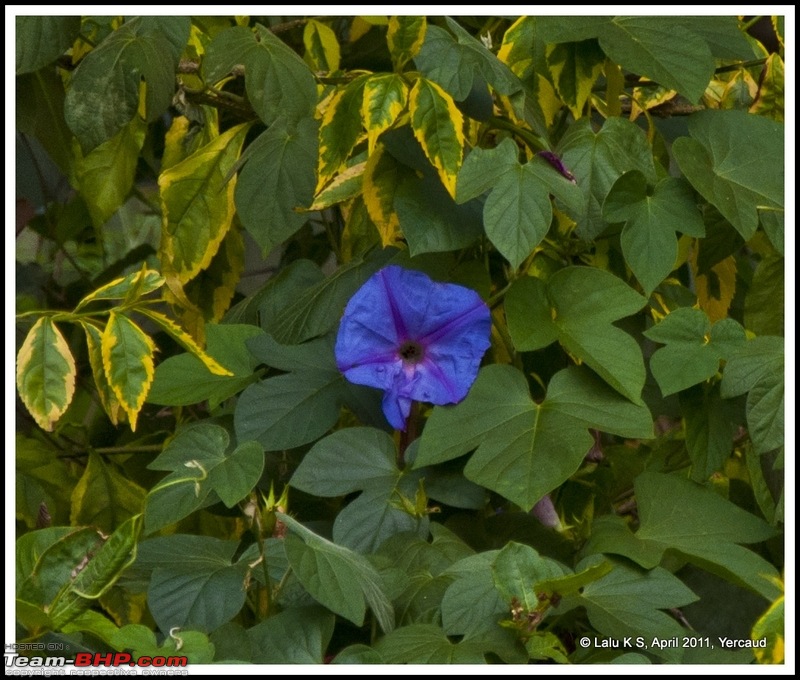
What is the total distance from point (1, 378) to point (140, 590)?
0.66 ft

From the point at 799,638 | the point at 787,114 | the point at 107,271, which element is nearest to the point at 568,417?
the point at 799,638

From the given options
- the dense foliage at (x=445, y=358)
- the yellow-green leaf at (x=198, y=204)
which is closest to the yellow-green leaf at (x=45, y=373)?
the dense foliage at (x=445, y=358)

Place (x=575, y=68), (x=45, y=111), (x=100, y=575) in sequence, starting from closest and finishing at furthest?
(x=100, y=575), (x=575, y=68), (x=45, y=111)

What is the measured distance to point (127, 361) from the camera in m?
0.86

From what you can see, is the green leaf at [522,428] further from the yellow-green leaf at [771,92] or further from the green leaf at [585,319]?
the yellow-green leaf at [771,92]

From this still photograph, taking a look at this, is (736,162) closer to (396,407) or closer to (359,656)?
(396,407)

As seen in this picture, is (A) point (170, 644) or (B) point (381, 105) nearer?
(A) point (170, 644)

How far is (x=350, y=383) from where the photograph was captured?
934mm

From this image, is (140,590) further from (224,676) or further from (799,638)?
(799,638)

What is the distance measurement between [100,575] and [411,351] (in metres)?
0.32

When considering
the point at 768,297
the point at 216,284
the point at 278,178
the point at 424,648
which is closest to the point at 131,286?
the point at 278,178

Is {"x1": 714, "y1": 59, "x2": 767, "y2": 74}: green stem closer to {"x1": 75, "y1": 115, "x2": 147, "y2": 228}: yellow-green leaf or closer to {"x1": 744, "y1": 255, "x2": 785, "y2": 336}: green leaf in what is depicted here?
{"x1": 744, "y1": 255, "x2": 785, "y2": 336}: green leaf

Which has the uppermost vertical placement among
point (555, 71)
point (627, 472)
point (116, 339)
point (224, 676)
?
point (555, 71)

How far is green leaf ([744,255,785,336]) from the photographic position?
102 centimetres
